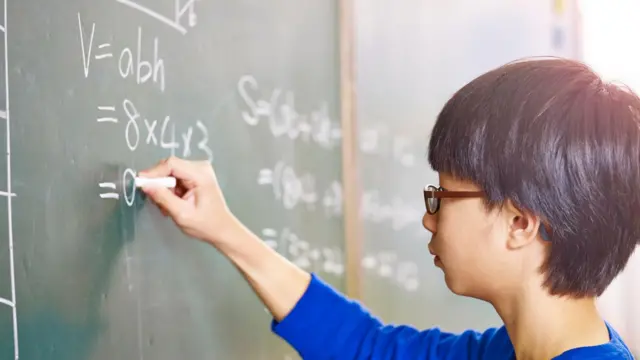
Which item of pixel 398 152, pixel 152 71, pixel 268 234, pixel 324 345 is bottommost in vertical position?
pixel 324 345

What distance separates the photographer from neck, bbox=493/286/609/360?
0.74 meters

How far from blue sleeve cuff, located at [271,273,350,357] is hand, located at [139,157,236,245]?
14cm

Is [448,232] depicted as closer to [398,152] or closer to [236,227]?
[236,227]

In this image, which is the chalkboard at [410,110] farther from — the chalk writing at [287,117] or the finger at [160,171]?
the finger at [160,171]

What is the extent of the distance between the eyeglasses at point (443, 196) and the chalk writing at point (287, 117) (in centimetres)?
36

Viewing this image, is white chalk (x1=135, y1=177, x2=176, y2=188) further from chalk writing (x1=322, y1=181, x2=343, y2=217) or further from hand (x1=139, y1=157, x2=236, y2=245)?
chalk writing (x1=322, y1=181, x2=343, y2=217)

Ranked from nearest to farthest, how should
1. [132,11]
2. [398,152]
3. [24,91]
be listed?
[24,91], [132,11], [398,152]

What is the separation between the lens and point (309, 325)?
0.89 m

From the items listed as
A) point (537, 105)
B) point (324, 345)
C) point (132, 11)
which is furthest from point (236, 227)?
point (537, 105)

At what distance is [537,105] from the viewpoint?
2.32 feet

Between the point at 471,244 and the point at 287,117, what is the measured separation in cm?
46

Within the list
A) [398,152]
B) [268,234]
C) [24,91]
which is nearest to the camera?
[24,91]

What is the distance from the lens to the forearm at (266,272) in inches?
34.8

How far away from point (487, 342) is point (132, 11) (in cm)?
61
